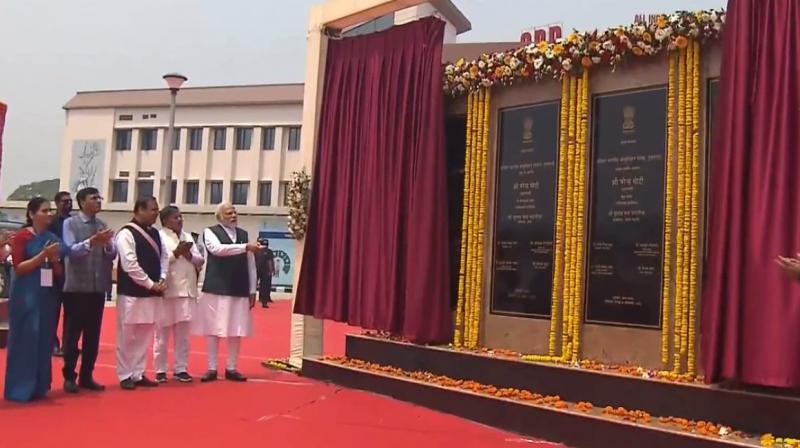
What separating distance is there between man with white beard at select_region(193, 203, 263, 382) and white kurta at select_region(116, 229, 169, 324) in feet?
2.03

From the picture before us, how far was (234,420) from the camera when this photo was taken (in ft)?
17.6

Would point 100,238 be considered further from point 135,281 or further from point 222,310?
point 222,310

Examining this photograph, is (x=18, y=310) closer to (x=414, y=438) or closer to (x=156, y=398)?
(x=156, y=398)

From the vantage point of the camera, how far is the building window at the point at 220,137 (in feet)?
130

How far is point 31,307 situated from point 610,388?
3973mm

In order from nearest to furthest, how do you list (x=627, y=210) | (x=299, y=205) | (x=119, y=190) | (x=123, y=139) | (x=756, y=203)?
(x=756, y=203) → (x=627, y=210) → (x=299, y=205) → (x=123, y=139) → (x=119, y=190)

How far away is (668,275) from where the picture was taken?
5266 mm

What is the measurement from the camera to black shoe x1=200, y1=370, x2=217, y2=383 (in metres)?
6.96

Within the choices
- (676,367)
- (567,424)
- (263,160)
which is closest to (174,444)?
(567,424)

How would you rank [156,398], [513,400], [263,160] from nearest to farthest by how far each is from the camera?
[513,400], [156,398], [263,160]

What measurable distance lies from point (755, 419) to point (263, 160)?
3587cm

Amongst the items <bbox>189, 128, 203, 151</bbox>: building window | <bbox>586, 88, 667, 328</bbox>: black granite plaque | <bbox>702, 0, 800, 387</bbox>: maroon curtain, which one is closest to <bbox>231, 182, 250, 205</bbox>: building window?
<bbox>189, 128, 203, 151</bbox>: building window

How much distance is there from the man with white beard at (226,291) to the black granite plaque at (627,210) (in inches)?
111

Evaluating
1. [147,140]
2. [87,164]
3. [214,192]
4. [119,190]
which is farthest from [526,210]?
[87,164]
